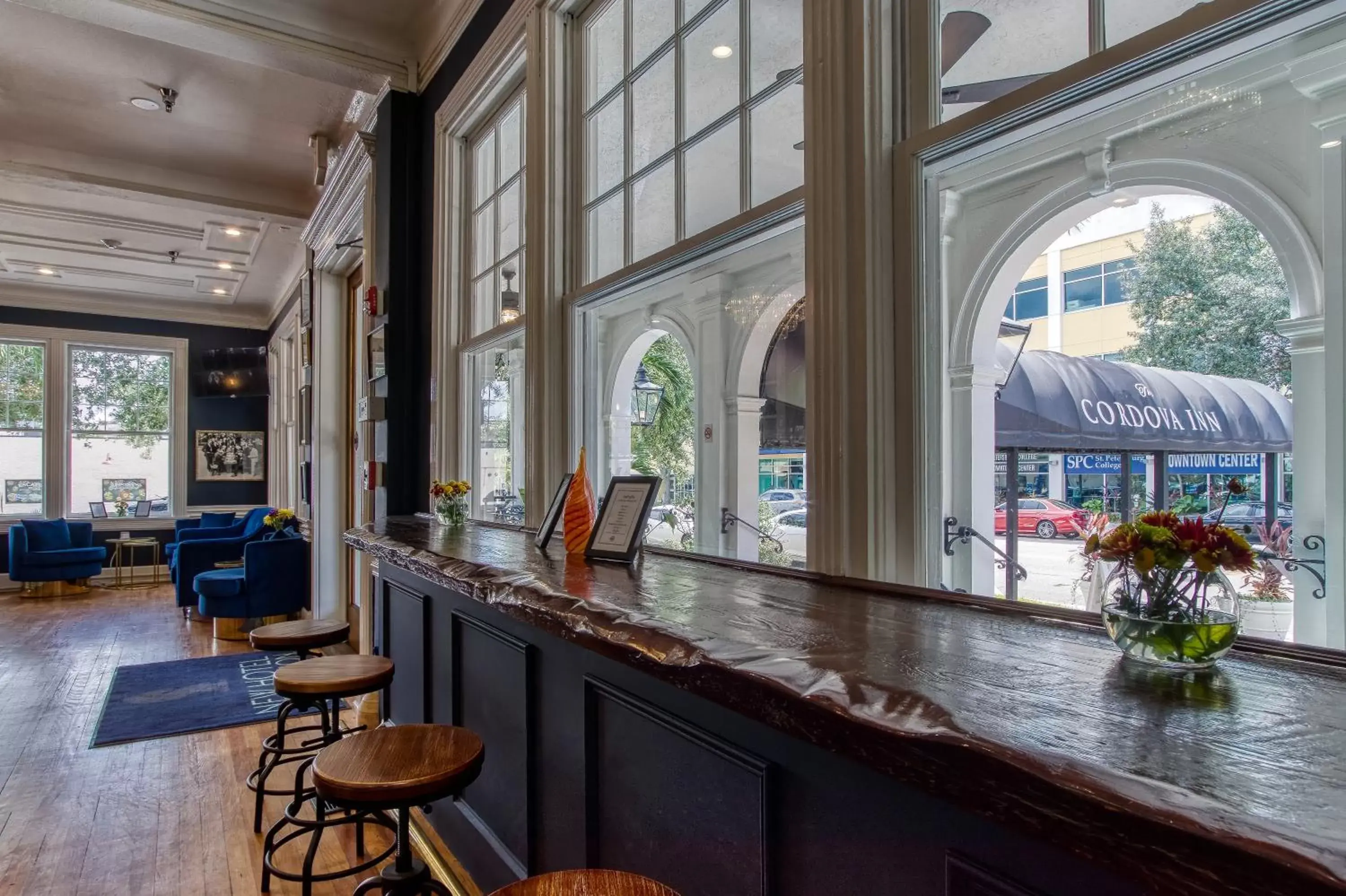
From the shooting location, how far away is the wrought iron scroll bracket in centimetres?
120

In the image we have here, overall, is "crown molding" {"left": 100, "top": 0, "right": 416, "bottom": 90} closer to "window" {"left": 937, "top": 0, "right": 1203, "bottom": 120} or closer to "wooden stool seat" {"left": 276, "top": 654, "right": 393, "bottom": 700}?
"wooden stool seat" {"left": 276, "top": 654, "right": 393, "bottom": 700}

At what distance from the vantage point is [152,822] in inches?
111

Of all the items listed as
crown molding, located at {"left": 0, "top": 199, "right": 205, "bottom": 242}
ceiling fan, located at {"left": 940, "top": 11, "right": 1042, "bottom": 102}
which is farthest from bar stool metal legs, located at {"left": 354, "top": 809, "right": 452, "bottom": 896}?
crown molding, located at {"left": 0, "top": 199, "right": 205, "bottom": 242}

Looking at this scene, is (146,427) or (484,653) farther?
(146,427)

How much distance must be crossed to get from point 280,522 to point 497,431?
4144 millimetres

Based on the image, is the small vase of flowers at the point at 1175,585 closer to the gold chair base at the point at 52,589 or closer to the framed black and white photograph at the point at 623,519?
the framed black and white photograph at the point at 623,519

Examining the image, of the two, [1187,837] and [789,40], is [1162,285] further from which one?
[789,40]

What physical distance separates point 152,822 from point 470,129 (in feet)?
9.71

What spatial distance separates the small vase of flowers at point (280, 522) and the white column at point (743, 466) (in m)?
5.61

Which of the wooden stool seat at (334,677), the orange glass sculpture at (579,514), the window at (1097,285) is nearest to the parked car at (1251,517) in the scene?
the window at (1097,285)

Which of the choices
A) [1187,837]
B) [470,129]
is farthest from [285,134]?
[1187,837]

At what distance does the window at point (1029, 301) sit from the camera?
1.16 meters

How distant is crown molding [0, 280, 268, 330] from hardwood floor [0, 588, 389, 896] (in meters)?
5.16

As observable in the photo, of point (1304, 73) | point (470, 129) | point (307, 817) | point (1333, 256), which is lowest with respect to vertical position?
point (307, 817)
